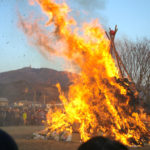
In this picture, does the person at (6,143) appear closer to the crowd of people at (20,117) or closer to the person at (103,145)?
the person at (103,145)

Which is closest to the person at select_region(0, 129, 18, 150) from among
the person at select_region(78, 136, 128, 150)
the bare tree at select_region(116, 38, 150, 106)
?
the person at select_region(78, 136, 128, 150)

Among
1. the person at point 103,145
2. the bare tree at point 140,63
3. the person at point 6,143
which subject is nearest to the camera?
the person at point 103,145

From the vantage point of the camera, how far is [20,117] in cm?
2245

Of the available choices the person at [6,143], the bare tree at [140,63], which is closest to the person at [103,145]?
the person at [6,143]

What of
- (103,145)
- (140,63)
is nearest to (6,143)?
(103,145)

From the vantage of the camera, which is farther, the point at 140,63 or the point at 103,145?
the point at 140,63

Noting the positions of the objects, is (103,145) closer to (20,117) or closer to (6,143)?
(6,143)

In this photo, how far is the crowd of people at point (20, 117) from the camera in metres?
22.0

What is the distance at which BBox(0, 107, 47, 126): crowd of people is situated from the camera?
2205 cm

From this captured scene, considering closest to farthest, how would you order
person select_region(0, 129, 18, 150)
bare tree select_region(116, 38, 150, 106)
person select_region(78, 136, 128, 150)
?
person select_region(78, 136, 128, 150)
person select_region(0, 129, 18, 150)
bare tree select_region(116, 38, 150, 106)

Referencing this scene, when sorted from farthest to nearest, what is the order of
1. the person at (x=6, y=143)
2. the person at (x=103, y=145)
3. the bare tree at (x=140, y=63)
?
1. the bare tree at (x=140, y=63)
2. the person at (x=6, y=143)
3. the person at (x=103, y=145)

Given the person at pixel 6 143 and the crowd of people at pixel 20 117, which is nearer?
the person at pixel 6 143

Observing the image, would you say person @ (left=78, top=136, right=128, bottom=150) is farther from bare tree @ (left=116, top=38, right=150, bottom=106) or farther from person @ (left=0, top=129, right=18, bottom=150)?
bare tree @ (left=116, top=38, right=150, bottom=106)

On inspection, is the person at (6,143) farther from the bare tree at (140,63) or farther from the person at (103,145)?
the bare tree at (140,63)
